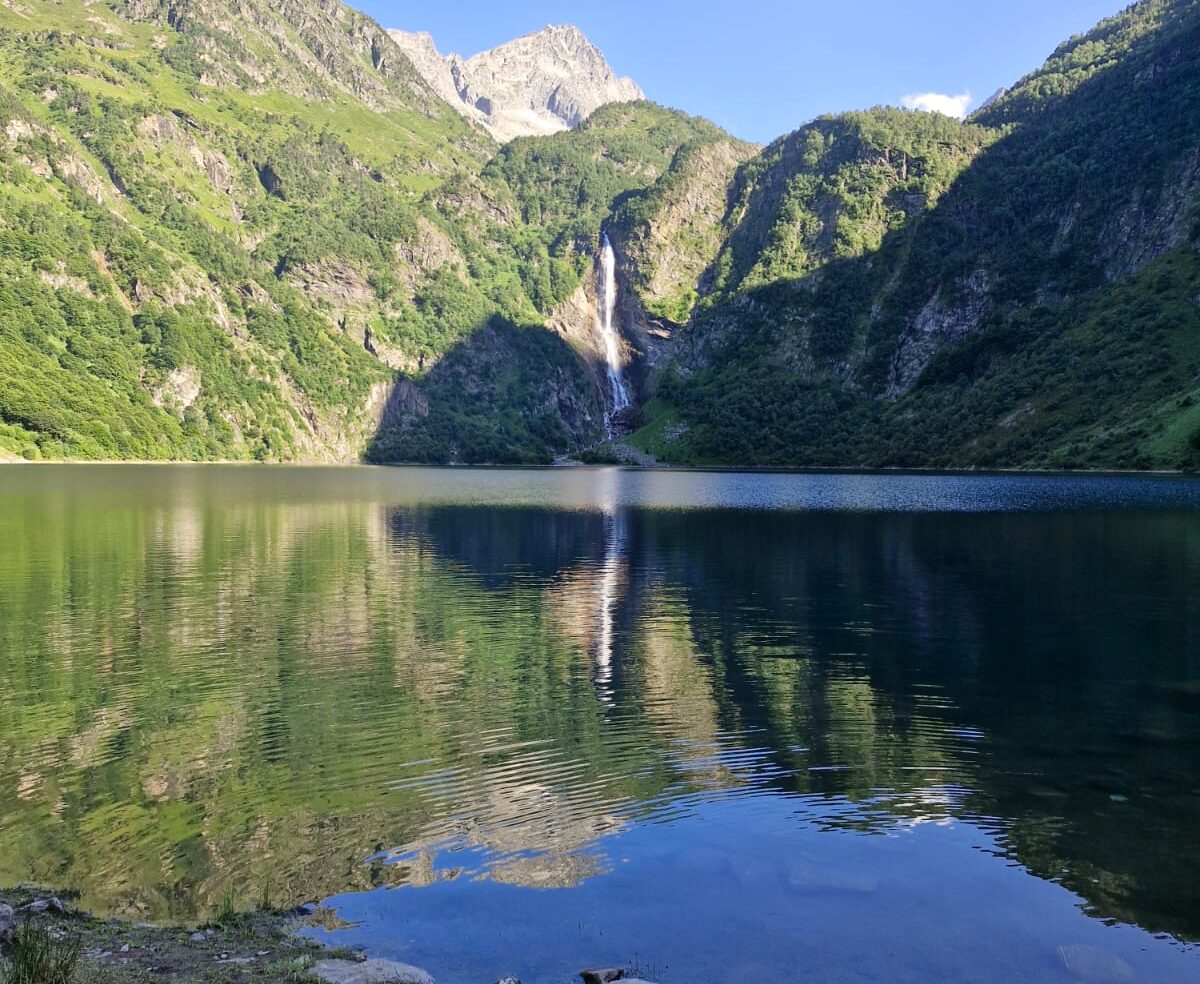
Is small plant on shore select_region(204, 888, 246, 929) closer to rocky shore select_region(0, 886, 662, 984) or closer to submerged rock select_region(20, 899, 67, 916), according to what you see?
rocky shore select_region(0, 886, 662, 984)

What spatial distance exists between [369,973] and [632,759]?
1305 cm

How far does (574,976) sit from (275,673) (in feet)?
78.8

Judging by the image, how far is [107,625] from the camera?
43.5 meters

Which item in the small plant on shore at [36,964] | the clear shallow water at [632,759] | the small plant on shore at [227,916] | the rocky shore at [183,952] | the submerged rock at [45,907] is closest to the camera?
the small plant on shore at [36,964]

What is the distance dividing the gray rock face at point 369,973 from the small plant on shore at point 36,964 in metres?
3.35

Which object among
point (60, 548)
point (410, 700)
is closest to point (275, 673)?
point (410, 700)

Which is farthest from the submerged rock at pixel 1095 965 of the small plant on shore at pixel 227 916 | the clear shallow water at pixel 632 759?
the small plant on shore at pixel 227 916

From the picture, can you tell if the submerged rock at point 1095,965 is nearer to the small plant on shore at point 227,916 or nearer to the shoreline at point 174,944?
the shoreline at point 174,944

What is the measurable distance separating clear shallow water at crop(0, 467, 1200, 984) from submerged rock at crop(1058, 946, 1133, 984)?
0.22m

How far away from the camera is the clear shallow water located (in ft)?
55.7

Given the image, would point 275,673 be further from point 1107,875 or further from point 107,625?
point 1107,875

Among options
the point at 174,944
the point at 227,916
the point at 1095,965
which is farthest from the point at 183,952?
the point at 1095,965

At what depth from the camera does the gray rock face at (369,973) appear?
549 inches

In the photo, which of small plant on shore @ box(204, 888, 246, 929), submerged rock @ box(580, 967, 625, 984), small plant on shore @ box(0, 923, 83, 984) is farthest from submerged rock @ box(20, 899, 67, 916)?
submerged rock @ box(580, 967, 625, 984)
